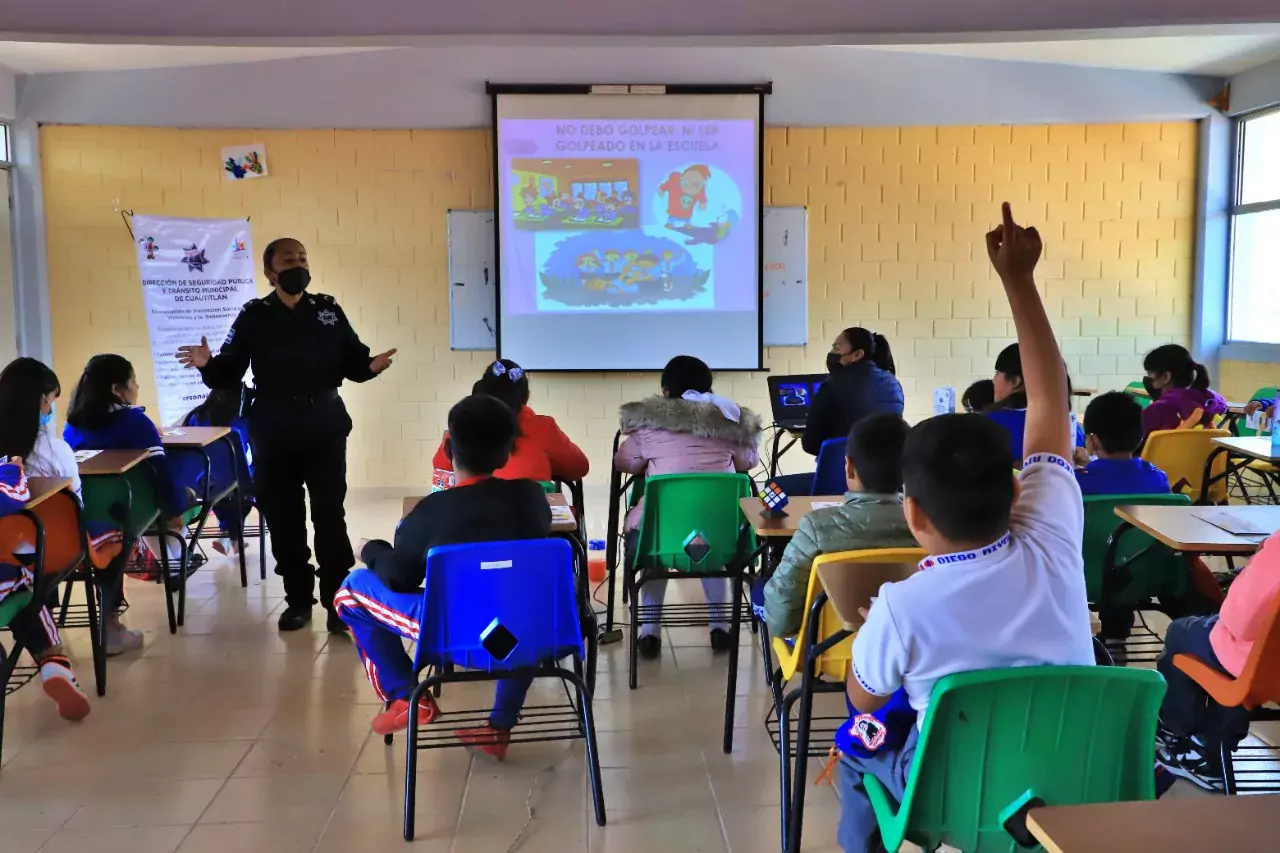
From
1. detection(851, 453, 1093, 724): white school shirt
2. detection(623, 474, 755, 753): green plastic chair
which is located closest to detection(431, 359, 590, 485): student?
detection(623, 474, 755, 753): green plastic chair

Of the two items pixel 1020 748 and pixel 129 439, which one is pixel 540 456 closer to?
pixel 129 439

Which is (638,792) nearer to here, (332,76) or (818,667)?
(818,667)

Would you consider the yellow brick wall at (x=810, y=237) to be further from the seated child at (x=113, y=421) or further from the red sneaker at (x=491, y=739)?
the red sneaker at (x=491, y=739)

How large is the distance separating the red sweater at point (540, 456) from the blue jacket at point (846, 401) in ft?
3.49

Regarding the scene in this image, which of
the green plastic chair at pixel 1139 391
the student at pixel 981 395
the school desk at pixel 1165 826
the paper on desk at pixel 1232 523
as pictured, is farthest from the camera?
the green plastic chair at pixel 1139 391

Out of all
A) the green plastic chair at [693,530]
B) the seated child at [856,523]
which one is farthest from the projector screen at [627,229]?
the seated child at [856,523]

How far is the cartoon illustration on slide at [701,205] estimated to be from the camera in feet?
22.1

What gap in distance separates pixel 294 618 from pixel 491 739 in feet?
5.12

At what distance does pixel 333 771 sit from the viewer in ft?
9.46

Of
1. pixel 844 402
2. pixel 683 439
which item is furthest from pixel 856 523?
pixel 844 402

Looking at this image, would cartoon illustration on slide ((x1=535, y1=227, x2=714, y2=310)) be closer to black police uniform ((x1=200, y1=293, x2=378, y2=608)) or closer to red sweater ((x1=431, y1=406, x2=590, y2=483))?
black police uniform ((x1=200, y1=293, x2=378, y2=608))

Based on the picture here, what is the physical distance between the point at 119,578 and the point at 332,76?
4.00 m

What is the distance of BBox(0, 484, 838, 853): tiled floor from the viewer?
8.24ft

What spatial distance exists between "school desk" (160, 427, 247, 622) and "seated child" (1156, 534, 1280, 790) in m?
3.56
